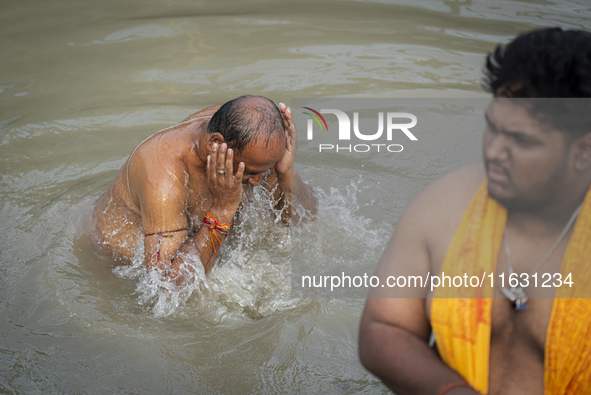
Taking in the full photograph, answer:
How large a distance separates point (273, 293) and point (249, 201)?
67 centimetres

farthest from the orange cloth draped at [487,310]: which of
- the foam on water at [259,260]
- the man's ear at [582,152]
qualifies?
the foam on water at [259,260]

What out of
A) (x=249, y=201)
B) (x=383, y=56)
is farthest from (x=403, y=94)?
(x=249, y=201)

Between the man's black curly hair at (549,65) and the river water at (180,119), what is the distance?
5.60ft

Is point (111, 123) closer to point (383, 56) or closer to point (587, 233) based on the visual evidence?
point (383, 56)

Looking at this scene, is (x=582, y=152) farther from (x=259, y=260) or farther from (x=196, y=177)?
(x=259, y=260)

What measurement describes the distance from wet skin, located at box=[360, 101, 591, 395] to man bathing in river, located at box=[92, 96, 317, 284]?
3.85 ft

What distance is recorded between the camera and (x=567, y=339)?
147 cm

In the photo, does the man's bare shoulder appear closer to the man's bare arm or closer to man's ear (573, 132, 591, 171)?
the man's bare arm

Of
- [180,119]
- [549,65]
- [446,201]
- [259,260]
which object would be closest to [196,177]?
[259,260]

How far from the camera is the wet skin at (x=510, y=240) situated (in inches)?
53.7

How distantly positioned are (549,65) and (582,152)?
250 mm

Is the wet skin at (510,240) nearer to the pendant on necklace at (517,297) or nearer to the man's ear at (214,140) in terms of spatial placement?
the pendant on necklace at (517,297)

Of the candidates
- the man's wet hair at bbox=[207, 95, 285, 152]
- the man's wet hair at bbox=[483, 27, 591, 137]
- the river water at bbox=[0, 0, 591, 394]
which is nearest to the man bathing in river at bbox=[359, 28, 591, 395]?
the man's wet hair at bbox=[483, 27, 591, 137]

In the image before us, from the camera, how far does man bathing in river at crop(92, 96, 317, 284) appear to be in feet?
8.71
